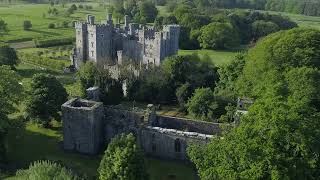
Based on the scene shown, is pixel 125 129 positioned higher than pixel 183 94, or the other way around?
pixel 183 94

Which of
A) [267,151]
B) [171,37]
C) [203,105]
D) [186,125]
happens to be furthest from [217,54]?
[267,151]

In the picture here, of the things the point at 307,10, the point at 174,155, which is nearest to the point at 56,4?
the point at 307,10

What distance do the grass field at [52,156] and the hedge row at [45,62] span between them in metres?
32.3

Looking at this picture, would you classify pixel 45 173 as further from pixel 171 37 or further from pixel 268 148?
pixel 171 37

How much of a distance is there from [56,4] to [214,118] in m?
136

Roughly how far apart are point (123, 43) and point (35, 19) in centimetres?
6565

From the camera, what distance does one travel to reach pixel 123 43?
251 feet

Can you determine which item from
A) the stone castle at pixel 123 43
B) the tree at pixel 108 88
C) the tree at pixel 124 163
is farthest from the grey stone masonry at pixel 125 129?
the stone castle at pixel 123 43

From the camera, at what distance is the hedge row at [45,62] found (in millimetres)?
80812

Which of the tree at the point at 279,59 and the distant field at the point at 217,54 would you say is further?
the distant field at the point at 217,54

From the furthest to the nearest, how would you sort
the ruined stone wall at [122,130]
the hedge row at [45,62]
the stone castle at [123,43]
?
the hedge row at [45,62], the stone castle at [123,43], the ruined stone wall at [122,130]

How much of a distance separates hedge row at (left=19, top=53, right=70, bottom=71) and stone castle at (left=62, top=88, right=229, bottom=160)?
37.1m

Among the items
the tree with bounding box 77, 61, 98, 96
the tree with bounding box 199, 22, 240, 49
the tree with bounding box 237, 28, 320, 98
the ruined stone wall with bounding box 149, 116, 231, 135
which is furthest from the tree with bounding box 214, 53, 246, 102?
the tree with bounding box 199, 22, 240, 49

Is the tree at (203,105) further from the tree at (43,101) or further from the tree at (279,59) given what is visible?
the tree at (43,101)
